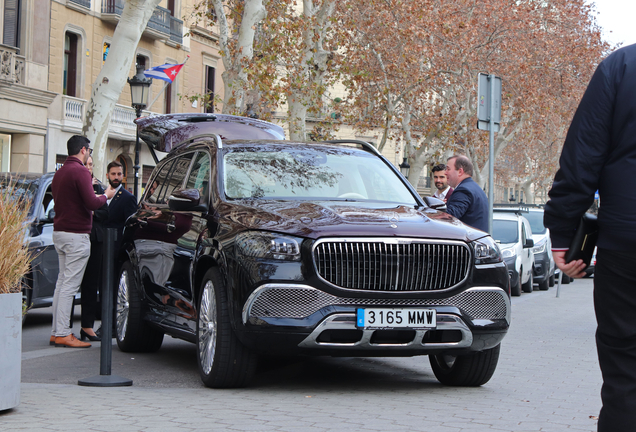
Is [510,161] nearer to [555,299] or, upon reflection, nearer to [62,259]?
[555,299]

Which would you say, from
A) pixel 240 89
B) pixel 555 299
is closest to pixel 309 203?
pixel 555 299

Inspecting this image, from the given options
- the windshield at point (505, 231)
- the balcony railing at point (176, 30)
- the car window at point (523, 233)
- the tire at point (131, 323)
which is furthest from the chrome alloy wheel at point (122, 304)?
the balcony railing at point (176, 30)

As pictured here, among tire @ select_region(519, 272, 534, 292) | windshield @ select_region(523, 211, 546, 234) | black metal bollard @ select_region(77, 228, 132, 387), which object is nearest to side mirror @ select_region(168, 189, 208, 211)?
black metal bollard @ select_region(77, 228, 132, 387)

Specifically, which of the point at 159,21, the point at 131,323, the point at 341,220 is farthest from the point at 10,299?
the point at 159,21

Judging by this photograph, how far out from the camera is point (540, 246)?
23.5 meters

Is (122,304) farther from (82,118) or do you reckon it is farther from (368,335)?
(82,118)

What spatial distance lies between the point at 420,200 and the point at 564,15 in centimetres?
3373

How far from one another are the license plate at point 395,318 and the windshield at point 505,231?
45.7 ft

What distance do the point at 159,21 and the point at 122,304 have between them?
102 ft

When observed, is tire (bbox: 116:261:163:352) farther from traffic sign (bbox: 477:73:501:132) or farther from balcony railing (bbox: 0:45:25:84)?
balcony railing (bbox: 0:45:25:84)

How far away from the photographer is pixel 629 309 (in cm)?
356

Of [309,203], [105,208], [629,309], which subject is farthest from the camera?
[105,208]

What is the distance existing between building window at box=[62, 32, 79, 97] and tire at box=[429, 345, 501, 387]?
28.4 m

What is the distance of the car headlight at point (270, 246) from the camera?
635 centimetres
